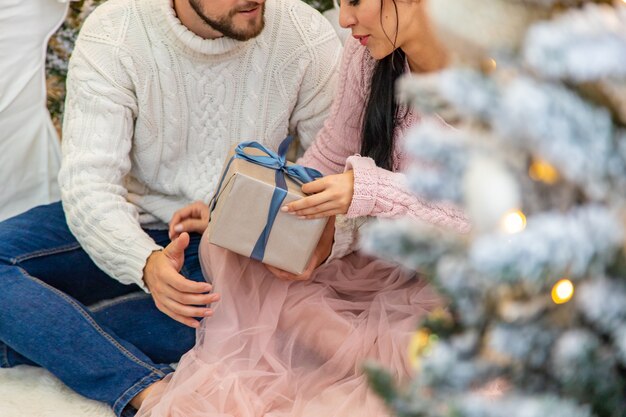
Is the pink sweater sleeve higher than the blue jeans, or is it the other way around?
the pink sweater sleeve

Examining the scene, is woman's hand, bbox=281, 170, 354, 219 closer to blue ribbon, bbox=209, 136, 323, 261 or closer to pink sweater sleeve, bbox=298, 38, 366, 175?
blue ribbon, bbox=209, 136, 323, 261

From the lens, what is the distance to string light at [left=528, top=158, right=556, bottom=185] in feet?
1.79

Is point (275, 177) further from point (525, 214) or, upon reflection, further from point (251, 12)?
point (525, 214)

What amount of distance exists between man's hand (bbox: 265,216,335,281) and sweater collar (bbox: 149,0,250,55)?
432mm

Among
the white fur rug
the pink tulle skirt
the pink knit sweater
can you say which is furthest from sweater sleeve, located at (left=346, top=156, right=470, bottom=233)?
the white fur rug

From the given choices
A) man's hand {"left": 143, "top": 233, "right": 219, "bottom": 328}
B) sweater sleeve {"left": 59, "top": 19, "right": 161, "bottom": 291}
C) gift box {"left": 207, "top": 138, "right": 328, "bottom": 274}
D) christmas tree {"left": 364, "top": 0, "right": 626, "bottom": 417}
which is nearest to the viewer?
christmas tree {"left": 364, "top": 0, "right": 626, "bottom": 417}

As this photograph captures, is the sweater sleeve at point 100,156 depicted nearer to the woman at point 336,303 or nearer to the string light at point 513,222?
the woman at point 336,303

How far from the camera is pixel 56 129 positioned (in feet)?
6.09

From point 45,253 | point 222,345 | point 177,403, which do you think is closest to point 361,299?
point 222,345

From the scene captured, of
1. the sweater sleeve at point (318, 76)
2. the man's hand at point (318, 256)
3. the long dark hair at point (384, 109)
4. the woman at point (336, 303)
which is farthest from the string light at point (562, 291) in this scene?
the sweater sleeve at point (318, 76)

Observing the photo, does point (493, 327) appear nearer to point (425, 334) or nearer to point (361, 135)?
point (425, 334)

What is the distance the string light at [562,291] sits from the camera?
54cm

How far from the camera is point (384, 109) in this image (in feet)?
4.79

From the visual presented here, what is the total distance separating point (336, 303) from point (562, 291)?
0.85m
